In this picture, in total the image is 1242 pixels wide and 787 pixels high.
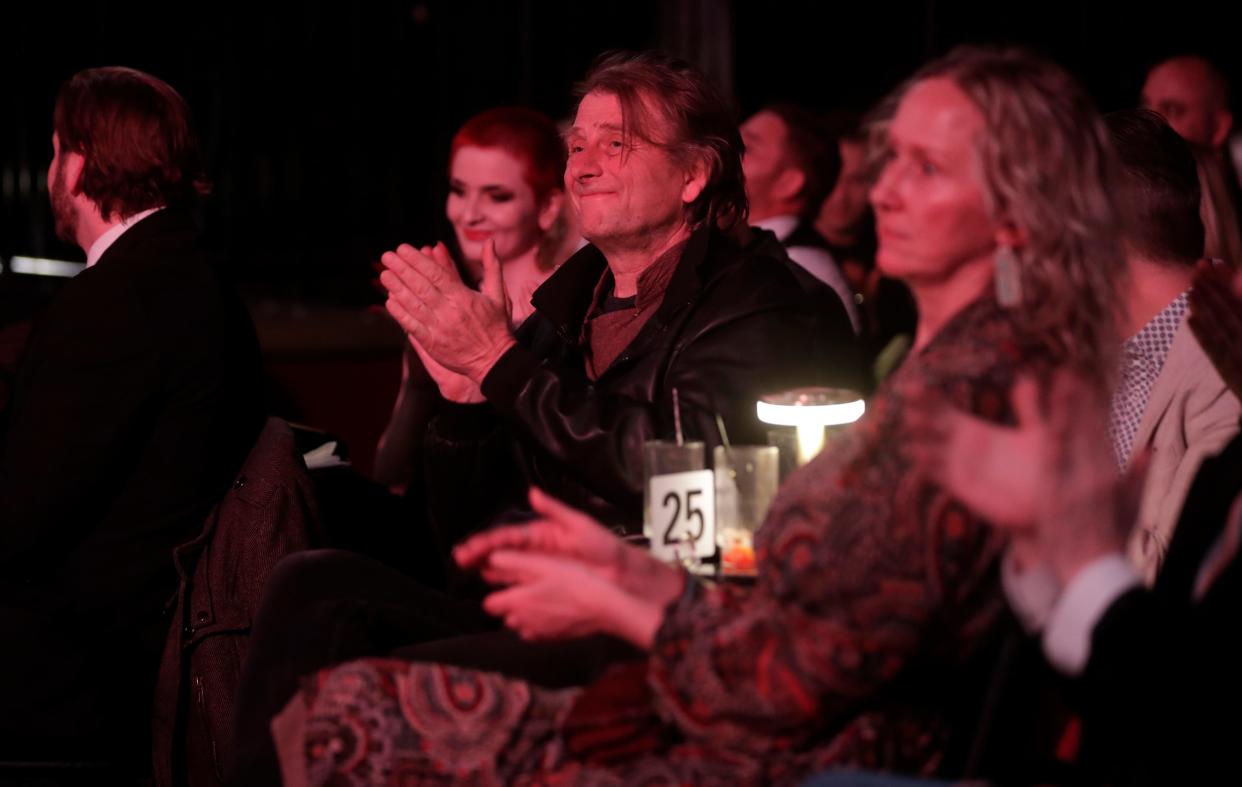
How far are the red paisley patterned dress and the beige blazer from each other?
2.83 feet

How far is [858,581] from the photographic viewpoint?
161 cm

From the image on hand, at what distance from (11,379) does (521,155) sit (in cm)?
155

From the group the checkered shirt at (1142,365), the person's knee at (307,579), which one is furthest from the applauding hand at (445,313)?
the checkered shirt at (1142,365)

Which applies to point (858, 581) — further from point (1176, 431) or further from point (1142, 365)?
point (1142, 365)

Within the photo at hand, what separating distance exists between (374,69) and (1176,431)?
6.97 meters

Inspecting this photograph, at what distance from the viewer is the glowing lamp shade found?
2.39m

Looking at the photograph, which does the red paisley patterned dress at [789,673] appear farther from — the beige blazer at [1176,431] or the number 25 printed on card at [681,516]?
the beige blazer at [1176,431]

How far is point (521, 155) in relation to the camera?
4164mm

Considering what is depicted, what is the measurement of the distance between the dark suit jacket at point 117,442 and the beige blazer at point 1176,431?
5.66 ft

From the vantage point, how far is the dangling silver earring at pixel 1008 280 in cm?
169

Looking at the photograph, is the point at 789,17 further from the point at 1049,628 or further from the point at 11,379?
the point at 1049,628

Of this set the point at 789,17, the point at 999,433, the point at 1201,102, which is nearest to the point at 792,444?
the point at 999,433

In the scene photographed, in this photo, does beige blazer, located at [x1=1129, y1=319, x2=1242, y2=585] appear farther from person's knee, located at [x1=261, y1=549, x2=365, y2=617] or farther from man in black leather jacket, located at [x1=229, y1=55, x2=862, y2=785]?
person's knee, located at [x1=261, y1=549, x2=365, y2=617]

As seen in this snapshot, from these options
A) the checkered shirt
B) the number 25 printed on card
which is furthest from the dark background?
the number 25 printed on card
